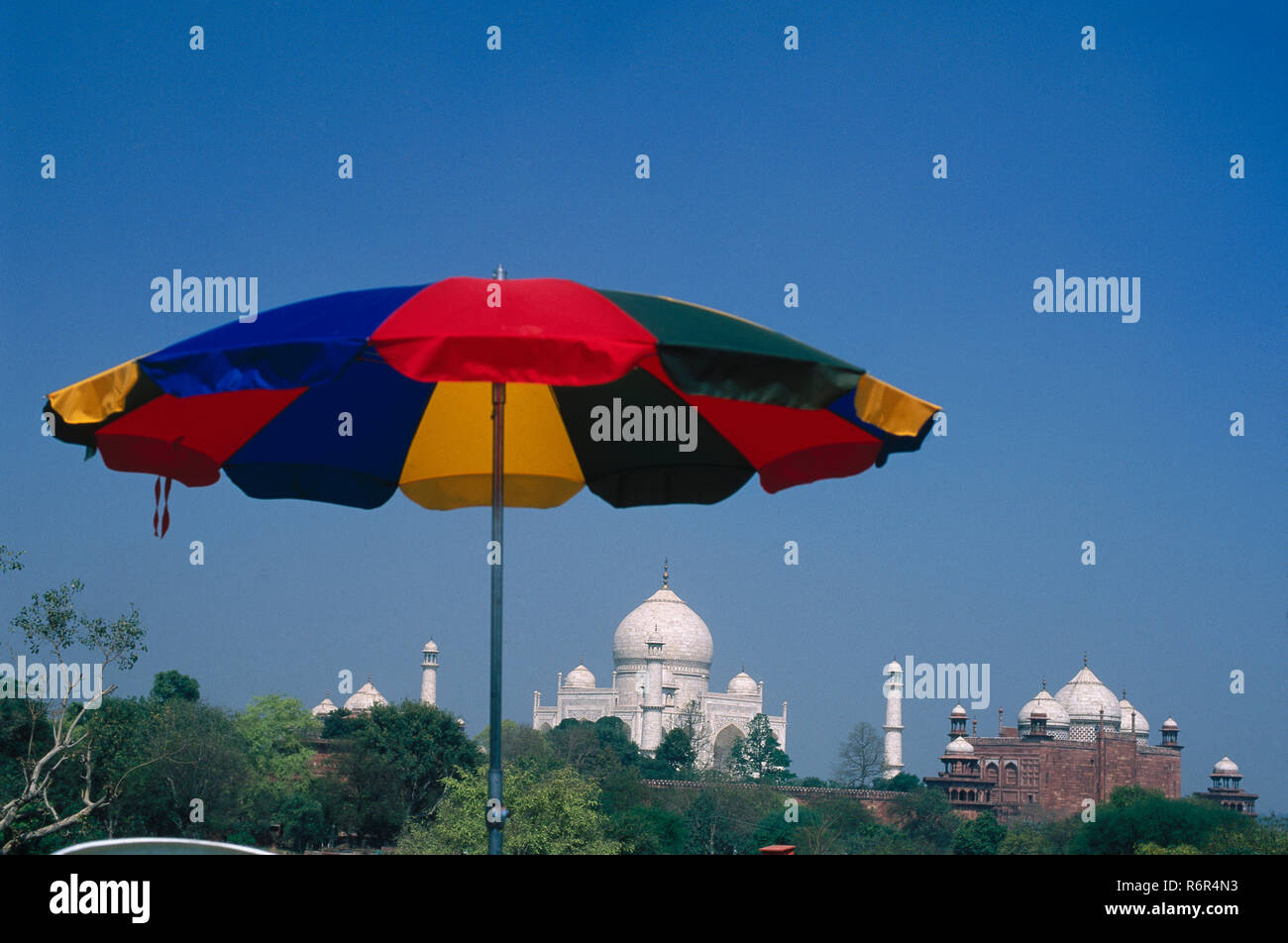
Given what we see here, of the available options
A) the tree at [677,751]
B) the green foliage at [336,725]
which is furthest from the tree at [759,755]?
the green foliage at [336,725]

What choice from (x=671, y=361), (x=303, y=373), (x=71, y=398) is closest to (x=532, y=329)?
(x=671, y=361)

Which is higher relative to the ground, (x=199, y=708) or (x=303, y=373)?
(x=303, y=373)

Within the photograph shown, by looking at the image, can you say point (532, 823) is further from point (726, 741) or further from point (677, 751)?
point (726, 741)

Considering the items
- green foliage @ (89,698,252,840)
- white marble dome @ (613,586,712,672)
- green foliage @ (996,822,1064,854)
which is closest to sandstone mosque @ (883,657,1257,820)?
green foliage @ (996,822,1064,854)

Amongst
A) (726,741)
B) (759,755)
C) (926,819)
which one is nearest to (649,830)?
(926,819)

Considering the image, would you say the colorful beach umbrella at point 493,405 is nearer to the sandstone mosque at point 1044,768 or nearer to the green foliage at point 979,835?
the green foliage at point 979,835
